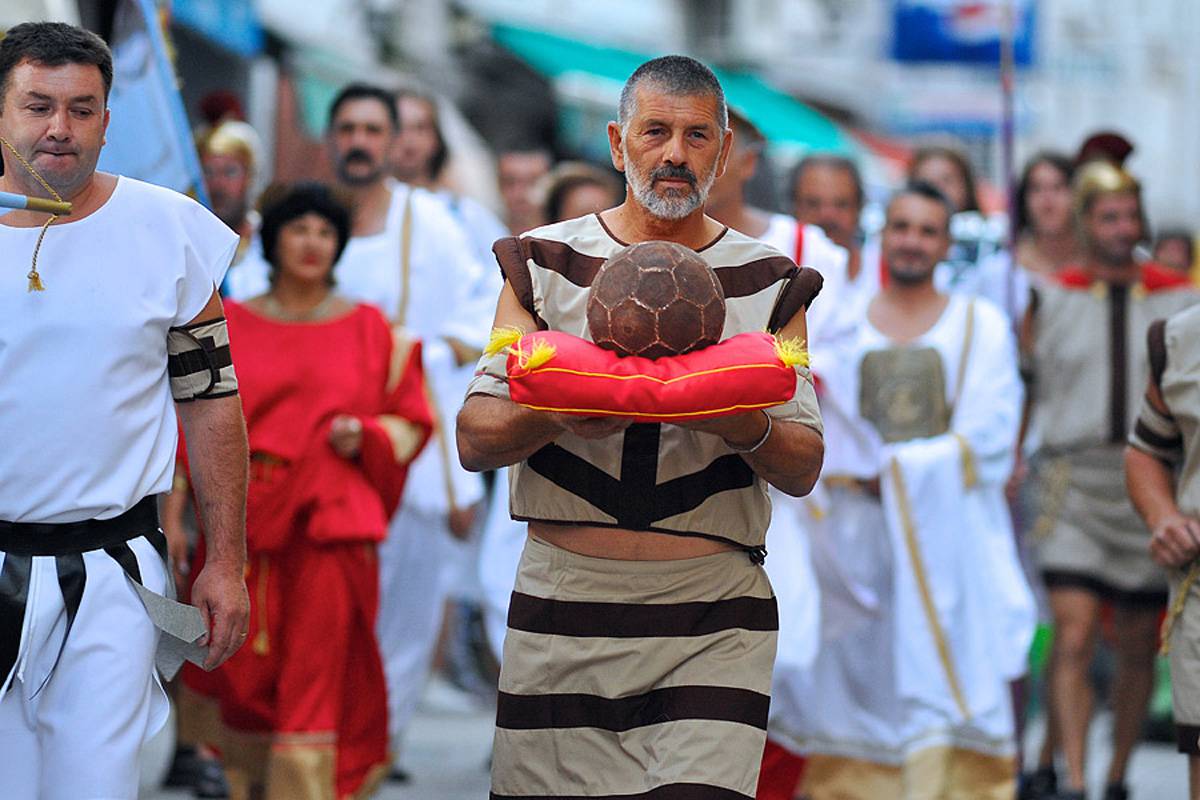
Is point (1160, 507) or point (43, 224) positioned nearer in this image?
point (43, 224)

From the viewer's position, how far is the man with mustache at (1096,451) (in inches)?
361

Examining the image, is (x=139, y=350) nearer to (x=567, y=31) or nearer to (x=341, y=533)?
(x=341, y=533)

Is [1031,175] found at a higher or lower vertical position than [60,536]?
higher

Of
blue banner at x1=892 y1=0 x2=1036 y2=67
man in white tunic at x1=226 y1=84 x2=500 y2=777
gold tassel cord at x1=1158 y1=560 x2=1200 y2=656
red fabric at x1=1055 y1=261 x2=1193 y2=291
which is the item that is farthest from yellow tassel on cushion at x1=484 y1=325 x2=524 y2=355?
blue banner at x1=892 y1=0 x2=1036 y2=67

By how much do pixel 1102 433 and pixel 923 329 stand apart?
116 centimetres

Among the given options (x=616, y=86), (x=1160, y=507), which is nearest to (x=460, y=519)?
(x=1160, y=507)

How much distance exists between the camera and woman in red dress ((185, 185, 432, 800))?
709cm

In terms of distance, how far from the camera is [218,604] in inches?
196

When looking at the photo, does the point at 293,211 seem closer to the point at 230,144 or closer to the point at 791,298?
the point at 230,144

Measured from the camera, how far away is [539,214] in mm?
10797

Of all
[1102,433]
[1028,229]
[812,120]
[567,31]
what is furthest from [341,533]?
[812,120]

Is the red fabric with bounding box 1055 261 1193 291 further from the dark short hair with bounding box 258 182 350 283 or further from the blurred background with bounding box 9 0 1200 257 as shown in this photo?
the dark short hair with bounding box 258 182 350 283

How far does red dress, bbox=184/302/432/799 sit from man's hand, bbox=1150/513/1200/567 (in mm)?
2519

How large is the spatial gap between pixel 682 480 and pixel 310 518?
2.55 meters
